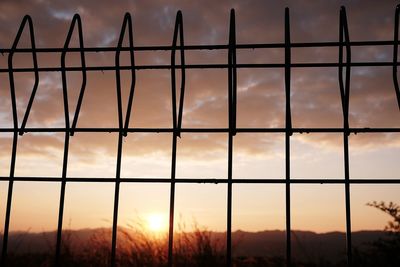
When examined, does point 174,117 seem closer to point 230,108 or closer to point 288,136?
point 230,108

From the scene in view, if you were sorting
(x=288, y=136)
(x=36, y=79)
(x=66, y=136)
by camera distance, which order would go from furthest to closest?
(x=36, y=79) → (x=66, y=136) → (x=288, y=136)

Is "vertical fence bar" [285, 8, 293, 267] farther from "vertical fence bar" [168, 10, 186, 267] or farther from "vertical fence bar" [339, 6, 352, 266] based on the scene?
"vertical fence bar" [168, 10, 186, 267]

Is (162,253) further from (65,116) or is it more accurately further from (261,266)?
(65,116)

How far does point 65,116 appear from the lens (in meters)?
3.14

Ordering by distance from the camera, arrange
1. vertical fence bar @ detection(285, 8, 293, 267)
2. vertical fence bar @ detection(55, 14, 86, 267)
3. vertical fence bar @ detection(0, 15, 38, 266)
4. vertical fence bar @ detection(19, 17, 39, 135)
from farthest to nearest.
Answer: vertical fence bar @ detection(19, 17, 39, 135) < vertical fence bar @ detection(0, 15, 38, 266) < vertical fence bar @ detection(55, 14, 86, 267) < vertical fence bar @ detection(285, 8, 293, 267)

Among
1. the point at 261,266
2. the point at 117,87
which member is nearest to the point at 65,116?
the point at 117,87

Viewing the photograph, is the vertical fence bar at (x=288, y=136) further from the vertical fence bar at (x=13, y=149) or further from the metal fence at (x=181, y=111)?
the vertical fence bar at (x=13, y=149)

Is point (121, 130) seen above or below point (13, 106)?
below

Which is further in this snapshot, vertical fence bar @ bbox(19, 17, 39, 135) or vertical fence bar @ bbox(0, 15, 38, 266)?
vertical fence bar @ bbox(19, 17, 39, 135)

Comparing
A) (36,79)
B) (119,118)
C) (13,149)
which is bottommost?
(13,149)

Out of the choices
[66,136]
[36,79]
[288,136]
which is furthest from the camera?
[36,79]

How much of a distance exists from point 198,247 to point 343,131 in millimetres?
3875

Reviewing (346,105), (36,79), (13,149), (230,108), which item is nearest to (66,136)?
(13,149)

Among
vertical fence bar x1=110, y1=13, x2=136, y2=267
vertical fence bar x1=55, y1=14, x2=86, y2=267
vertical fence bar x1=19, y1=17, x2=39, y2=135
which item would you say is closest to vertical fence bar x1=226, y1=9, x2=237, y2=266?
vertical fence bar x1=110, y1=13, x2=136, y2=267
